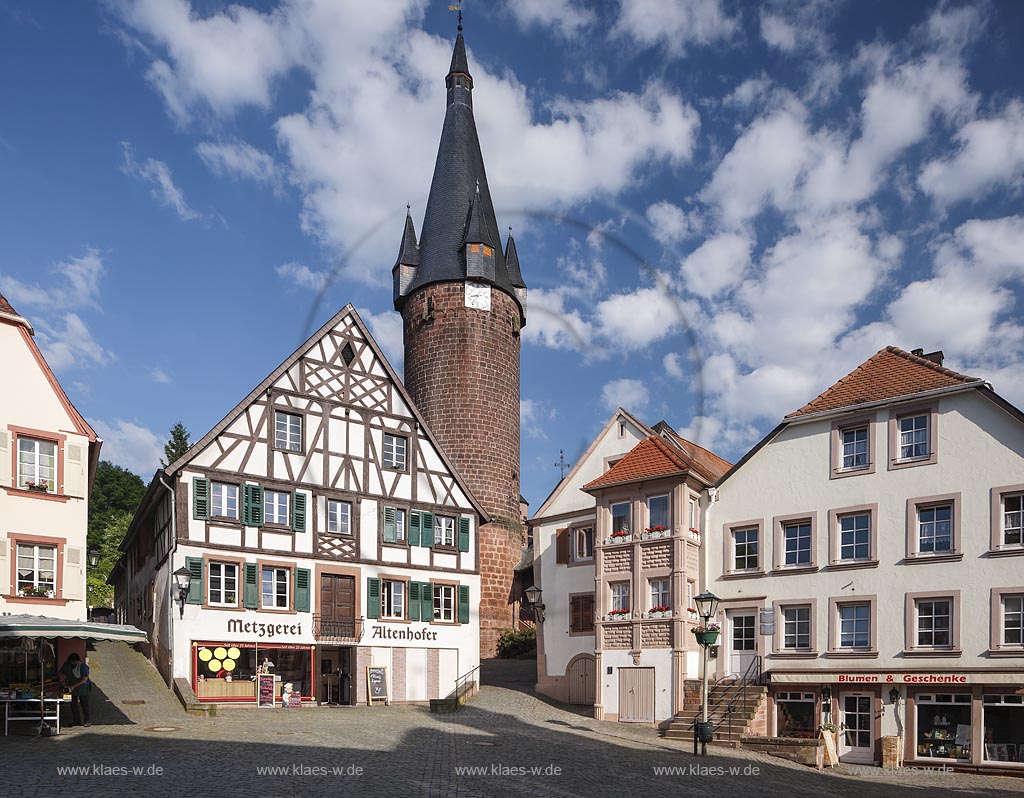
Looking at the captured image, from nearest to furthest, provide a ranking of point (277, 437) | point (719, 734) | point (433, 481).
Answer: point (719, 734)
point (277, 437)
point (433, 481)

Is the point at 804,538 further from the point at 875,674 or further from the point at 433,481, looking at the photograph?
the point at 433,481

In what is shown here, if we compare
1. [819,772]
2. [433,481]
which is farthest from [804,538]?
[433,481]

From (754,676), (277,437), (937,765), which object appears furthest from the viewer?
(277,437)

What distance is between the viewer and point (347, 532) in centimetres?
3344

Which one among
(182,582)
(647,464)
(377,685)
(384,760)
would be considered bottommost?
(377,685)

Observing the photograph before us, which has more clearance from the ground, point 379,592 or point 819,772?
point 379,592

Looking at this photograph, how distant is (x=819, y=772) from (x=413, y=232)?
3541 centimetres

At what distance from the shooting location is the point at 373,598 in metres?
33.4

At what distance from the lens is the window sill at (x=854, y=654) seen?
26906 mm

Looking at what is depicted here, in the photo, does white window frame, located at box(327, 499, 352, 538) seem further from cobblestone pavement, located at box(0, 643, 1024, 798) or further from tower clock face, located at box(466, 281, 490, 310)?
tower clock face, located at box(466, 281, 490, 310)

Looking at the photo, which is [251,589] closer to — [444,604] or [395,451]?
[395,451]

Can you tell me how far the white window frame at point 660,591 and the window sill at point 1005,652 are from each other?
8131mm

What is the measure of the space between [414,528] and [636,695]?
909cm

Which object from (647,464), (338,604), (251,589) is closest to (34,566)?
(251,589)
